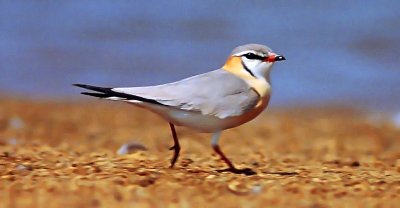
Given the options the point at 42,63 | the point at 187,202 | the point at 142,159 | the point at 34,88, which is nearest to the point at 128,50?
the point at 42,63

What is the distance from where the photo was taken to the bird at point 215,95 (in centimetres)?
521

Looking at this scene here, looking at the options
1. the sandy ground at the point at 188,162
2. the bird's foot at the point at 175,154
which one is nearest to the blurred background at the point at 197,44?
the sandy ground at the point at 188,162

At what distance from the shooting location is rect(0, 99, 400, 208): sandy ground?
474cm

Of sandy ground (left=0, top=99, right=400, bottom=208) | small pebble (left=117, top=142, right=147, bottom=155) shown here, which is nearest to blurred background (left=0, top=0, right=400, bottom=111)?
sandy ground (left=0, top=99, right=400, bottom=208)

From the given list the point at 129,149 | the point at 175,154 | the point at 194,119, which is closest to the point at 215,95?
the point at 194,119

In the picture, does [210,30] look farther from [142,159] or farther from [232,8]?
[142,159]

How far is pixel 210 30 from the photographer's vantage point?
17516mm

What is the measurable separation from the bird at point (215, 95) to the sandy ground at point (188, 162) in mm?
371

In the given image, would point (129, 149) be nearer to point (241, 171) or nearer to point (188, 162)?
point (188, 162)

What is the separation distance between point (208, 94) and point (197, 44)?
10.9 metres

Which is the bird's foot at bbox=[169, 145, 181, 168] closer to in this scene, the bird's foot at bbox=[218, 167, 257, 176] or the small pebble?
the bird's foot at bbox=[218, 167, 257, 176]

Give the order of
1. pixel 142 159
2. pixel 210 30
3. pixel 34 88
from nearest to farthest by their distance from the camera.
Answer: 1. pixel 142 159
2. pixel 34 88
3. pixel 210 30

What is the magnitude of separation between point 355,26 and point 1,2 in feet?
25.8

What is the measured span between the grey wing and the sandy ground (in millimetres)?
437
